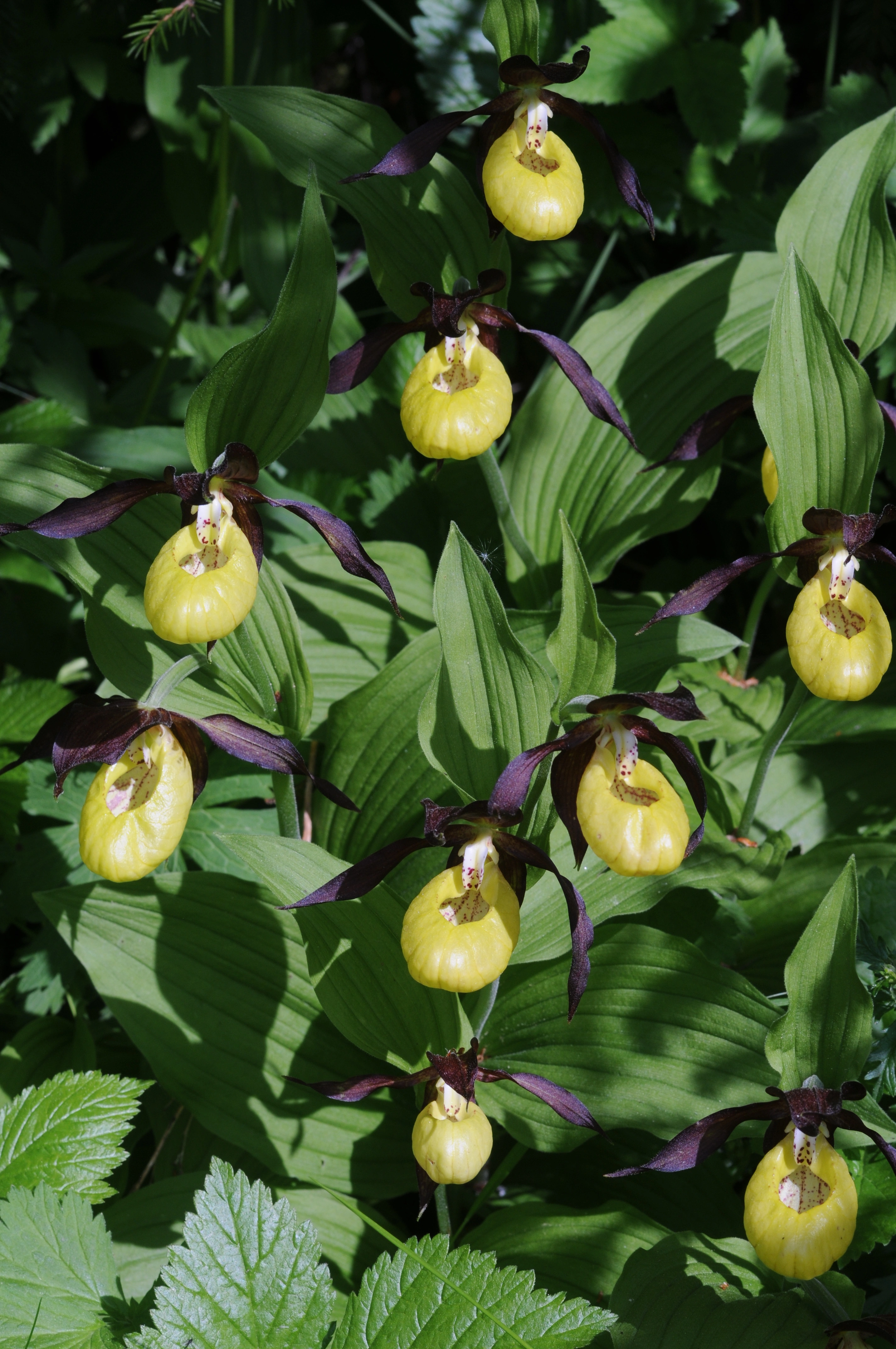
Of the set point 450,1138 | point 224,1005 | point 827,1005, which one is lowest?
point 224,1005

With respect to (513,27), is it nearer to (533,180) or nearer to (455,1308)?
(533,180)

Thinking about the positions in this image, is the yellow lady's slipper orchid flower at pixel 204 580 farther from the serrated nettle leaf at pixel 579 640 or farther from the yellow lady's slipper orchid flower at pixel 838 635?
the yellow lady's slipper orchid flower at pixel 838 635

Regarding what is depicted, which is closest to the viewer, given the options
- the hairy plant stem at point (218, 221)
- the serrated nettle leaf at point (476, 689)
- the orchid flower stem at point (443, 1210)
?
the serrated nettle leaf at point (476, 689)

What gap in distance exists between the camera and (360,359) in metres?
1.80

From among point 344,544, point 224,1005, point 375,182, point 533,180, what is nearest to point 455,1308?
point 224,1005

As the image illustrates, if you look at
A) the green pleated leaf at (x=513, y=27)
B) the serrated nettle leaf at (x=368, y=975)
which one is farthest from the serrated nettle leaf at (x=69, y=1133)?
the green pleated leaf at (x=513, y=27)

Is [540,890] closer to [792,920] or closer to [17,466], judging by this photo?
[792,920]

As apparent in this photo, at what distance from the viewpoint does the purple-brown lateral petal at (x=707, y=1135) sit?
A: 1334 millimetres

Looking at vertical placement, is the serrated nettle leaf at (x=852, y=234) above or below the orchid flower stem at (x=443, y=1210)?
above

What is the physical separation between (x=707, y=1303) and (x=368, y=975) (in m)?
0.67

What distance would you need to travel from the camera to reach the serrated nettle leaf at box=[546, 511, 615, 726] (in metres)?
1.32

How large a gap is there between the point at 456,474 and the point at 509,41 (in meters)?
0.91

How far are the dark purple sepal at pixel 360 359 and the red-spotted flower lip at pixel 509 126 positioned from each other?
9.8 inches

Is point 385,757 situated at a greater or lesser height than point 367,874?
lesser
